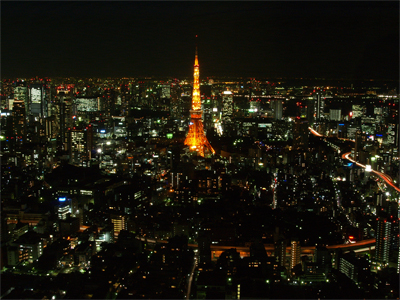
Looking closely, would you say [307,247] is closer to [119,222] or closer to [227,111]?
[119,222]

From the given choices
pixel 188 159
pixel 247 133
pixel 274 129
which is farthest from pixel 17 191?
pixel 274 129

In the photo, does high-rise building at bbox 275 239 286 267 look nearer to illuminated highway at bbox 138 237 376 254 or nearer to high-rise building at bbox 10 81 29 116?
illuminated highway at bbox 138 237 376 254

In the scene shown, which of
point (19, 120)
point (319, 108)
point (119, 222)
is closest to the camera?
point (119, 222)

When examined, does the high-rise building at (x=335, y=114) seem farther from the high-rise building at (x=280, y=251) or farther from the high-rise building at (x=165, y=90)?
the high-rise building at (x=280, y=251)

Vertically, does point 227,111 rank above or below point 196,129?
above

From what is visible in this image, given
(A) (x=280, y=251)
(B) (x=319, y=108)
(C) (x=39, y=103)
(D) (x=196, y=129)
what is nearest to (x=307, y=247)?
(A) (x=280, y=251)

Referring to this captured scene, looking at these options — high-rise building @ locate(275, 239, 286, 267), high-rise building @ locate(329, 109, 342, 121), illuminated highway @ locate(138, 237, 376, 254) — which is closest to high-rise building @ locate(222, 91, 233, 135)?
high-rise building @ locate(329, 109, 342, 121)

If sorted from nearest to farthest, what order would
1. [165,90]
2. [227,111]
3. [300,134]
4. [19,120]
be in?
[19,120] < [300,134] < [165,90] < [227,111]
